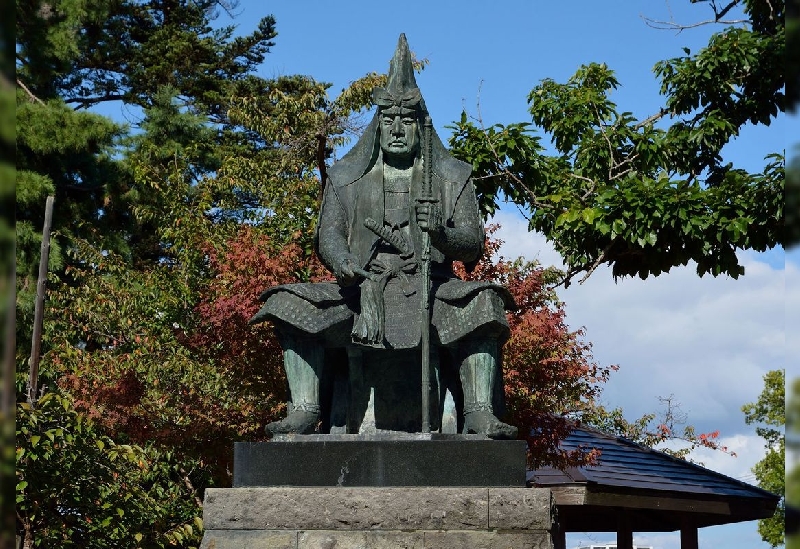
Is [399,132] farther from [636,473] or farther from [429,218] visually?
[636,473]

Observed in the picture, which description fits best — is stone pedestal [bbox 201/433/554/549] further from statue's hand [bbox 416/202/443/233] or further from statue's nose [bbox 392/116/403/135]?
statue's nose [bbox 392/116/403/135]

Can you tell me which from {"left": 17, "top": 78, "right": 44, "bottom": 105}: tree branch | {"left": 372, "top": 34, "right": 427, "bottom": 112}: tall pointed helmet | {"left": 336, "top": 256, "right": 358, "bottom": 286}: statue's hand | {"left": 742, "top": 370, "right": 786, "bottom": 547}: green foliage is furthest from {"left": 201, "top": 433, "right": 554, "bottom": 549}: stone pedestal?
{"left": 742, "top": 370, "right": 786, "bottom": 547}: green foliage

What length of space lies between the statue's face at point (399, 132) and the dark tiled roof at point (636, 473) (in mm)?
7013

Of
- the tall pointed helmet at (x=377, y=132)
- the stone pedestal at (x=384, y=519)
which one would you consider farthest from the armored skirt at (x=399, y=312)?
the stone pedestal at (x=384, y=519)

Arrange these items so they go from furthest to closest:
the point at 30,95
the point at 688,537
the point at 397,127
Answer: the point at 30,95 < the point at 688,537 < the point at 397,127

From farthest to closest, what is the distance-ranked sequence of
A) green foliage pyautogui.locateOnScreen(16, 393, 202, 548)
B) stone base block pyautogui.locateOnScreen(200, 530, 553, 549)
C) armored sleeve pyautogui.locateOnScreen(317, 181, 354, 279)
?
green foliage pyautogui.locateOnScreen(16, 393, 202, 548)
armored sleeve pyautogui.locateOnScreen(317, 181, 354, 279)
stone base block pyautogui.locateOnScreen(200, 530, 553, 549)

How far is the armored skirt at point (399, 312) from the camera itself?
6480 mm

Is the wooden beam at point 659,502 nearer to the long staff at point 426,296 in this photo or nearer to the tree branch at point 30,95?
the long staff at point 426,296

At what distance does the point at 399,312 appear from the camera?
6617 mm

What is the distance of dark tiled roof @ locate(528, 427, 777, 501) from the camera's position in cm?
1402

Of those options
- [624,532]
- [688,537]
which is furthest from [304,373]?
[688,537]

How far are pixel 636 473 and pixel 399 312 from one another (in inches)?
362

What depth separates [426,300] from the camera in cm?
645

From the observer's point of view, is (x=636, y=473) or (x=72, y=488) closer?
(x=72, y=488)
